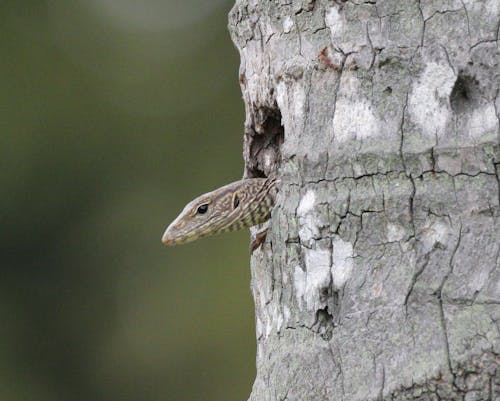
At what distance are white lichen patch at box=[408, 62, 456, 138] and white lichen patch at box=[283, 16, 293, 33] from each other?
0.70 m

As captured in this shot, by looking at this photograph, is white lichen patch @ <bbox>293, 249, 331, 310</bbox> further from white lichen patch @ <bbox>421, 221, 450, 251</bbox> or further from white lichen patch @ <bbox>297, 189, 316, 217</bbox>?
white lichen patch @ <bbox>421, 221, 450, 251</bbox>

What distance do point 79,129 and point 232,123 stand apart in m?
1.77

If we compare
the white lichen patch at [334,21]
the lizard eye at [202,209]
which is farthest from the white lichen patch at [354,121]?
the lizard eye at [202,209]

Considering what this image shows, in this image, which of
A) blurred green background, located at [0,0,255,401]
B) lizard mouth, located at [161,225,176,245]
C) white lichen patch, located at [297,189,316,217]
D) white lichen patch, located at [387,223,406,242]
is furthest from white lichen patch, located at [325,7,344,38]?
blurred green background, located at [0,0,255,401]

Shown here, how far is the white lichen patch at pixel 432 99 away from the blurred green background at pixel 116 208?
7.20 m

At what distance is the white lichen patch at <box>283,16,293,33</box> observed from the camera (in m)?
3.79

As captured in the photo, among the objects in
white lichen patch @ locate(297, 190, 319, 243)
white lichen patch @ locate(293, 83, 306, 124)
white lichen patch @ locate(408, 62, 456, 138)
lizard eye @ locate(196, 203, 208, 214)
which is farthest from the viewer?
lizard eye @ locate(196, 203, 208, 214)

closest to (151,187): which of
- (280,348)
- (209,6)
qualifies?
(209,6)

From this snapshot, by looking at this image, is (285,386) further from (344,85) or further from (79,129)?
(79,129)

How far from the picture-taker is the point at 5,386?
416 inches

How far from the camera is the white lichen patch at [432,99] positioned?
3244 mm

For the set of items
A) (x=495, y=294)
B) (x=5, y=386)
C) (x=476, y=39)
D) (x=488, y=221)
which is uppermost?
(x=476, y=39)

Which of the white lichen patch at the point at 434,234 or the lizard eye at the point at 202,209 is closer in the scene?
the white lichen patch at the point at 434,234

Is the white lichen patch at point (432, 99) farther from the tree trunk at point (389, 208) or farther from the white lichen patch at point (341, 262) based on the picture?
the white lichen patch at point (341, 262)
